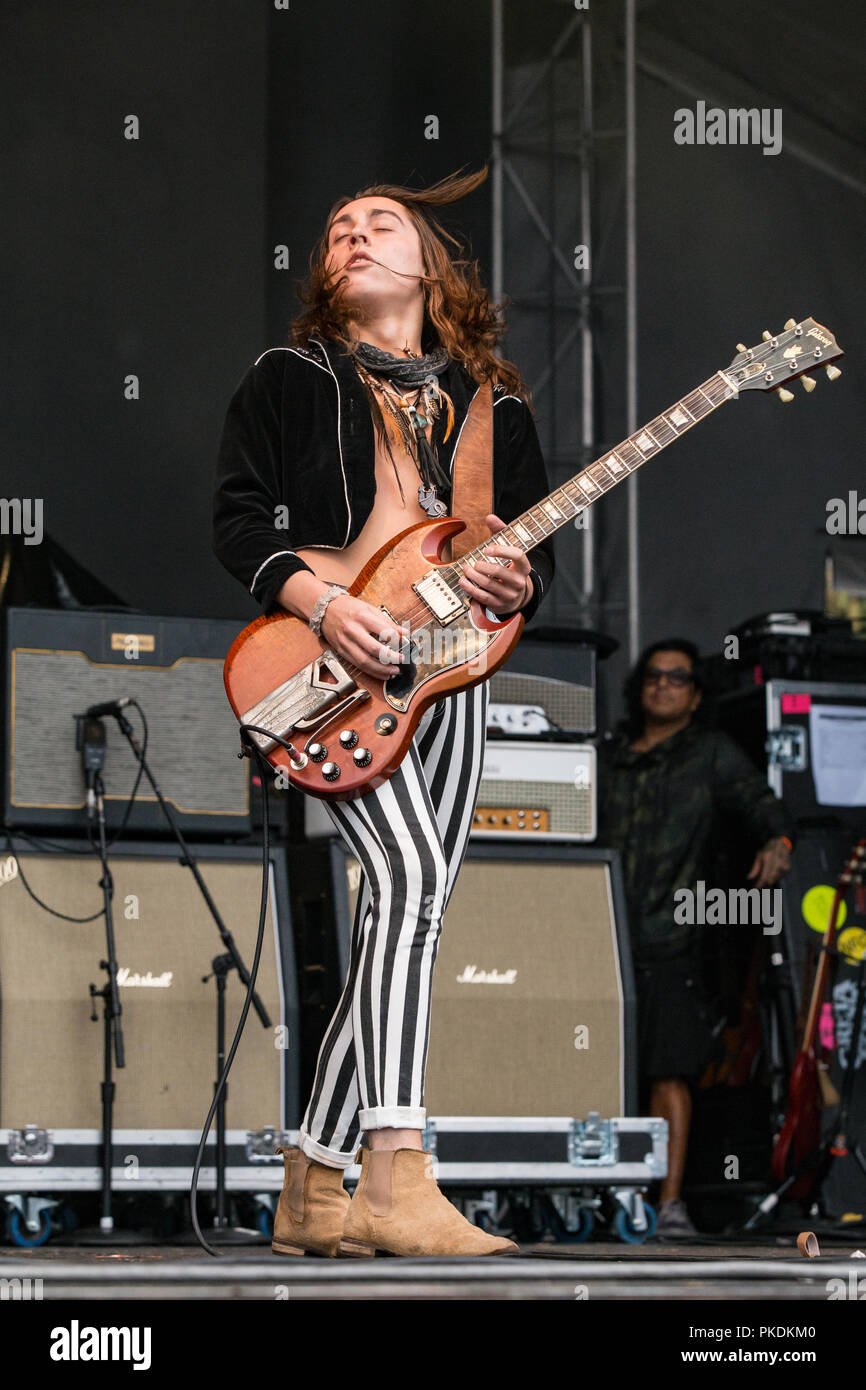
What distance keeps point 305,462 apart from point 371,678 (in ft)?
1.25

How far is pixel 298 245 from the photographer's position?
5855 mm

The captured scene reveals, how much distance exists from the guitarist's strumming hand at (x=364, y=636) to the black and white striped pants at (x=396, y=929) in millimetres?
133

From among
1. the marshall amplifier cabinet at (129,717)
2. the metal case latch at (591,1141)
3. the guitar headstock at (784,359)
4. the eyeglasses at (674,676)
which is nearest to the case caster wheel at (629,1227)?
the metal case latch at (591,1141)

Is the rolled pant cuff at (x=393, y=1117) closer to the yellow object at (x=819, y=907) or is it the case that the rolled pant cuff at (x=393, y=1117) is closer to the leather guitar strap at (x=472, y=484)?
the leather guitar strap at (x=472, y=484)

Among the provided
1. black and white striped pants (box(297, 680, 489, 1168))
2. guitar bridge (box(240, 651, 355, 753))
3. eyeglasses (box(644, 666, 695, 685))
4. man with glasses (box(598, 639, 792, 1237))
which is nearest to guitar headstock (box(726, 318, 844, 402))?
black and white striped pants (box(297, 680, 489, 1168))

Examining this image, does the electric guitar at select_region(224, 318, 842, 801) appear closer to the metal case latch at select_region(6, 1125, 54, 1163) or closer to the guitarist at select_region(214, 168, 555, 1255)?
the guitarist at select_region(214, 168, 555, 1255)

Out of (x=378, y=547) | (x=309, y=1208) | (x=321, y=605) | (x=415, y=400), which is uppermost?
(x=415, y=400)

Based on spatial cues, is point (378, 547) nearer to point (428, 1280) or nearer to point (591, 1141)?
point (428, 1280)

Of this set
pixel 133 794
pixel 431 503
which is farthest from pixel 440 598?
pixel 133 794

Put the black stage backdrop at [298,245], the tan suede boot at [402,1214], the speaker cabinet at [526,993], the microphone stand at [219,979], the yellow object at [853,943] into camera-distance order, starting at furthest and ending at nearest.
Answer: the black stage backdrop at [298,245] → the yellow object at [853,943] → the speaker cabinet at [526,993] → the microphone stand at [219,979] → the tan suede boot at [402,1214]

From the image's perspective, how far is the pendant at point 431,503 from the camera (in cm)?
277

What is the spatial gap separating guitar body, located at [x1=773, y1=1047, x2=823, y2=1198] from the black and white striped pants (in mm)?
2555

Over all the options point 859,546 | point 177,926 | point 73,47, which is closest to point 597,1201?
point 177,926
